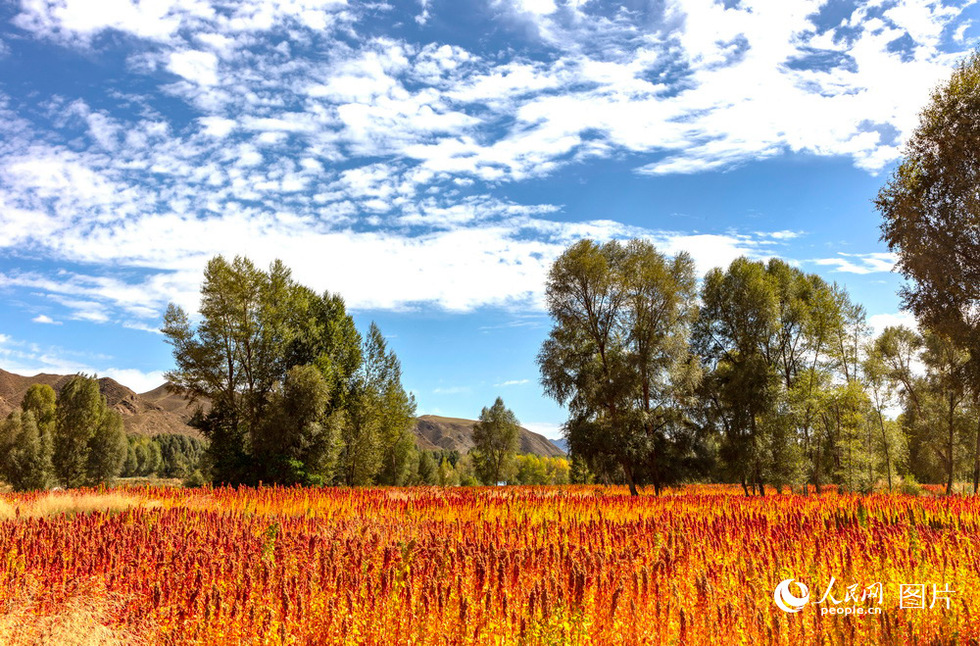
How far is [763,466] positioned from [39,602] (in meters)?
31.7

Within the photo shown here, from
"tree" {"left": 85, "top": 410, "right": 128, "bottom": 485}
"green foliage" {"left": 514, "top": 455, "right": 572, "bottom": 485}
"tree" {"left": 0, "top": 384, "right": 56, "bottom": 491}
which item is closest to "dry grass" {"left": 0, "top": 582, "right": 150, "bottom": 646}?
"tree" {"left": 0, "top": 384, "right": 56, "bottom": 491}

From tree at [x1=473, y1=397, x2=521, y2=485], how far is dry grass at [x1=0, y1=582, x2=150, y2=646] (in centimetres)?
7265

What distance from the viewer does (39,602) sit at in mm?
5551

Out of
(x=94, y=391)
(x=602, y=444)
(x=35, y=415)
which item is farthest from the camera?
(x=35, y=415)

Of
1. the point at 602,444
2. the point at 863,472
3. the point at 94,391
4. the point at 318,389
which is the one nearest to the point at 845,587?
the point at 602,444

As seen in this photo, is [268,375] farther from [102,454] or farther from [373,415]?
[102,454]

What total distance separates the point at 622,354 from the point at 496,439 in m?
52.5

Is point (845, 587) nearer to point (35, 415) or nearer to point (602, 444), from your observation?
point (602, 444)

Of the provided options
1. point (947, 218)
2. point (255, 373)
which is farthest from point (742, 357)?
point (255, 373)

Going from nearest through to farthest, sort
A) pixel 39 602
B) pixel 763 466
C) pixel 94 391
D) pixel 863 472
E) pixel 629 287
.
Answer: pixel 39 602 → pixel 629 287 → pixel 763 466 → pixel 863 472 → pixel 94 391

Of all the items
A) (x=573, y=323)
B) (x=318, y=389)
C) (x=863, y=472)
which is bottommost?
(x=863, y=472)

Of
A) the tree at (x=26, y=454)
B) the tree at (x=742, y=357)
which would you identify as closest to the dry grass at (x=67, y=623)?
the tree at (x=742, y=357)

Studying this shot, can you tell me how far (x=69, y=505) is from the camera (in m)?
13.3

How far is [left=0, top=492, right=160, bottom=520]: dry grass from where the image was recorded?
12.1 meters
